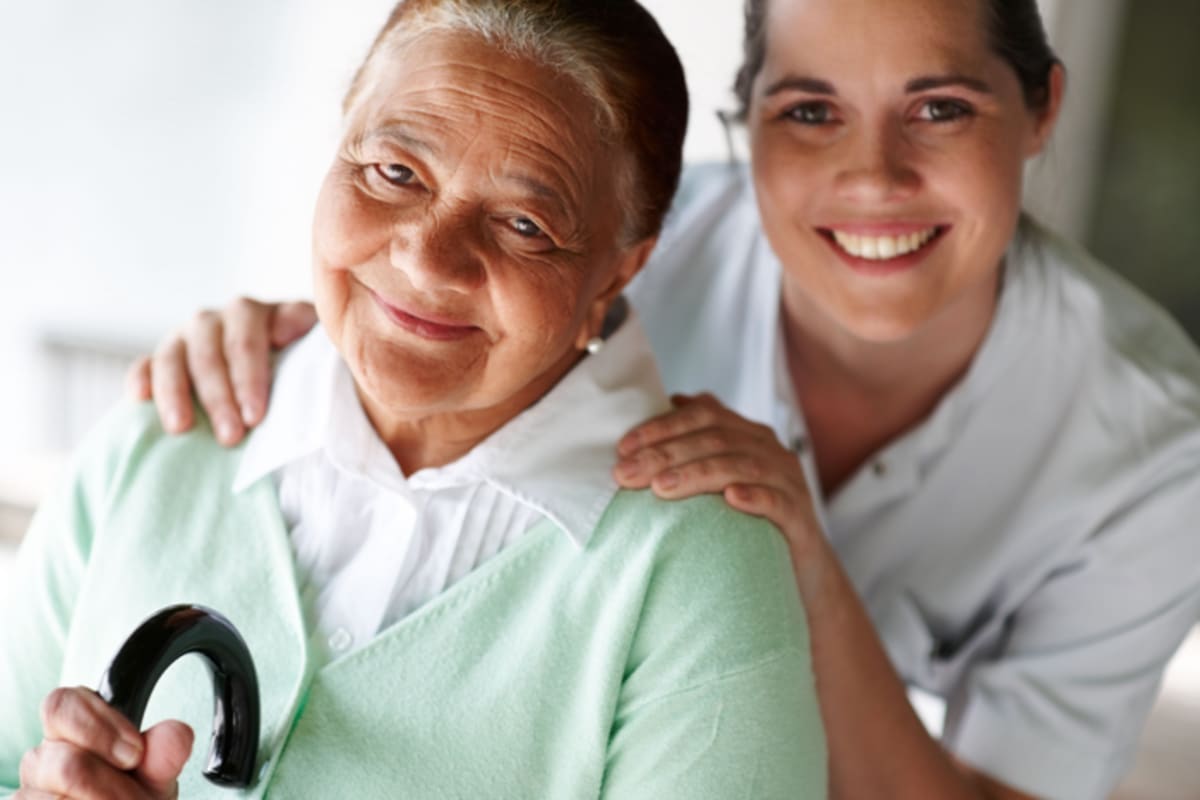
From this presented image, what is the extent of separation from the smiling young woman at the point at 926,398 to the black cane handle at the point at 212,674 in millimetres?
414

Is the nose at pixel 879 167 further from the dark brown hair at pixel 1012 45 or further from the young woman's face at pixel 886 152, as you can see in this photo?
the dark brown hair at pixel 1012 45

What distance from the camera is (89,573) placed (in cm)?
153

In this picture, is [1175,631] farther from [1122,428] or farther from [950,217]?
[950,217]

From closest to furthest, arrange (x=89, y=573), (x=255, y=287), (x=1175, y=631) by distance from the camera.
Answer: (x=89, y=573) → (x=1175, y=631) → (x=255, y=287)

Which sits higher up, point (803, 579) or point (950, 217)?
point (950, 217)

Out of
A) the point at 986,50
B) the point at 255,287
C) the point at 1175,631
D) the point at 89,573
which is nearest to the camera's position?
the point at 89,573

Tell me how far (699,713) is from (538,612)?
19 centimetres

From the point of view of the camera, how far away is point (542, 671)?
142cm

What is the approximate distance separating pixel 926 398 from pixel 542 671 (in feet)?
2.97

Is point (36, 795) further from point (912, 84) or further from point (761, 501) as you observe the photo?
point (912, 84)

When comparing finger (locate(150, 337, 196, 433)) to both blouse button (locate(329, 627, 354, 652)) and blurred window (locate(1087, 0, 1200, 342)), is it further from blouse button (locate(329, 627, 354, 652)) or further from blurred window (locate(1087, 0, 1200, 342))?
blurred window (locate(1087, 0, 1200, 342))

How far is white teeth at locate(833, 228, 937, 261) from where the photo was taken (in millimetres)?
1811

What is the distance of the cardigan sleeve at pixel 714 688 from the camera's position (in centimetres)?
137

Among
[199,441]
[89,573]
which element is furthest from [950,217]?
[89,573]
